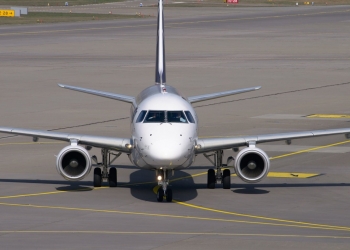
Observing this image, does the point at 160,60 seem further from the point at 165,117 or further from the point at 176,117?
the point at 165,117

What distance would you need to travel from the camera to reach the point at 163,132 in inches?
981

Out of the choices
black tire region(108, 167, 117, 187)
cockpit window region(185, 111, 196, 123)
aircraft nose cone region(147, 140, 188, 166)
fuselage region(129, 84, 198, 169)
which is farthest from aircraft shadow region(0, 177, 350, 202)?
cockpit window region(185, 111, 196, 123)

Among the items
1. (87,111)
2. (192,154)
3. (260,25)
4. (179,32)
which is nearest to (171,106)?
(192,154)

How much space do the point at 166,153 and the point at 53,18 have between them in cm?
11380

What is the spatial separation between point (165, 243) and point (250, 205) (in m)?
5.32

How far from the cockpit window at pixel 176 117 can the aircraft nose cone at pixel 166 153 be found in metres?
1.21

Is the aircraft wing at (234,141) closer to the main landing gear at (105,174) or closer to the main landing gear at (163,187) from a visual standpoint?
the main landing gear at (163,187)

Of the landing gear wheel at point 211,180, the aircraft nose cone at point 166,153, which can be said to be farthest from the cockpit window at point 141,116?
the landing gear wheel at point 211,180

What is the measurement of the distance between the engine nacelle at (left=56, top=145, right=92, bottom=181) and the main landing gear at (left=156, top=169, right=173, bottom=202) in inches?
83.5

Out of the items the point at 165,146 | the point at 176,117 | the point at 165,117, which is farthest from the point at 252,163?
the point at 165,146

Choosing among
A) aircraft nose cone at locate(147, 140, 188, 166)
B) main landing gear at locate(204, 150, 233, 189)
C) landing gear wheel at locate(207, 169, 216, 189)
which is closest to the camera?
aircraft nose cone at locate(147, 140, 188, 166)

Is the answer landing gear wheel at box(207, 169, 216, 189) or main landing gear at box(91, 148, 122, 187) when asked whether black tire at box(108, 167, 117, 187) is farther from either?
landing gear wheel at box(207, 169, 216, 189)

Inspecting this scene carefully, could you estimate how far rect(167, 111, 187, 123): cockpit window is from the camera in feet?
84.1

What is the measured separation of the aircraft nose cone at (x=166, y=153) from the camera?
24.3 metres
